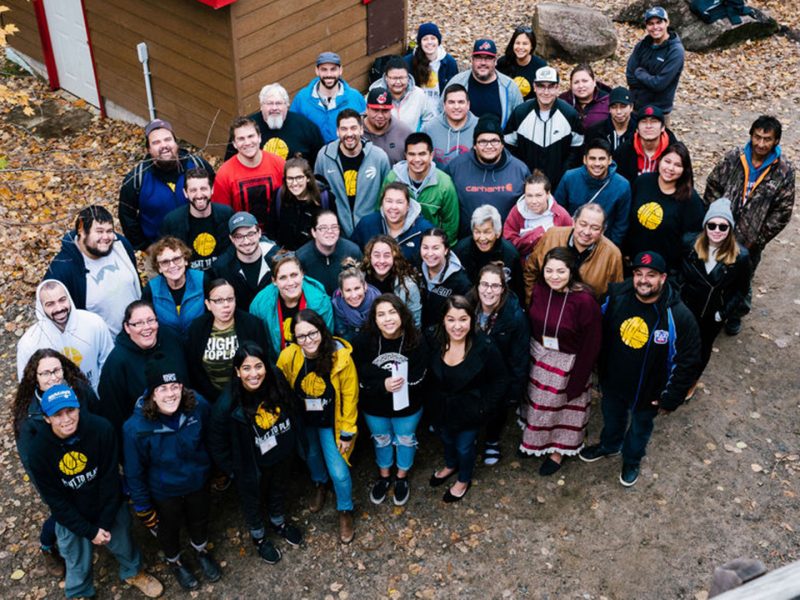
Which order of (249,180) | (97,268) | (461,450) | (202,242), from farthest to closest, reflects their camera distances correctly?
(249,180)
(202,242)
(461,450)
(97,268)

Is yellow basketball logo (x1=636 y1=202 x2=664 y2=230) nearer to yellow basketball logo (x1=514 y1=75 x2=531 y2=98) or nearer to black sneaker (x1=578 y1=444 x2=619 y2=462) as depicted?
black sneaker (x1=578 y1=444 x2=619 y2=462)

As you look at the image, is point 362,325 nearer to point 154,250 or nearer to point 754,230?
point 154,250

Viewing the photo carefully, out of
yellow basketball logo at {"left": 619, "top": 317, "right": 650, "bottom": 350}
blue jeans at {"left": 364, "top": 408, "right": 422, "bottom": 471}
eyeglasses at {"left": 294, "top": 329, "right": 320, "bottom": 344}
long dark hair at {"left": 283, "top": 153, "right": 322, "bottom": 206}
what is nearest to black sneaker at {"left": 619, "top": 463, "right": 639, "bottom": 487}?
yellow basketball logo at {"left": 619, "top": 317, "right": 650, "bottom": 350}

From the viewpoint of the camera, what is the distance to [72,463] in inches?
218

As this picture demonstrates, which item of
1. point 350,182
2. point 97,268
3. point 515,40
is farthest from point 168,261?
point 515,40

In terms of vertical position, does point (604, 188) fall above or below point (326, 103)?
above

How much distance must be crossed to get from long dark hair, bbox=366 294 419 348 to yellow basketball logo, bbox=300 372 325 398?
0.54 meters

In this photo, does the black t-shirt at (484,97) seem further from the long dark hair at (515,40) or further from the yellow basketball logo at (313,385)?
the yellow basketball logo at (313,385)

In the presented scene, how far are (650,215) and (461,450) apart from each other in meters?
2.79

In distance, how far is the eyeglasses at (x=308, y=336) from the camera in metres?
5.96

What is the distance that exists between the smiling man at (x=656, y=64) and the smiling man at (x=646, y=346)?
13.4ft

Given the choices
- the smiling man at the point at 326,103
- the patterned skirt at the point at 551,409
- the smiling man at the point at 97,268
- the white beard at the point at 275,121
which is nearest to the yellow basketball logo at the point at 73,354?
the smiling man at the point at 97,268

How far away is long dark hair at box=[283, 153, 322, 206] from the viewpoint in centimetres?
717

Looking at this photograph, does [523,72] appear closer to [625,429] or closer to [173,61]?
[625,429]
